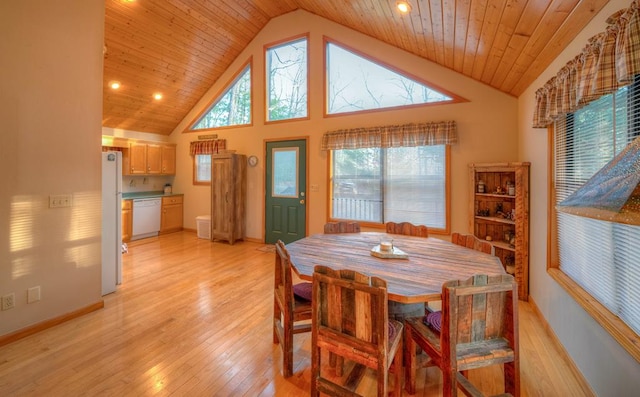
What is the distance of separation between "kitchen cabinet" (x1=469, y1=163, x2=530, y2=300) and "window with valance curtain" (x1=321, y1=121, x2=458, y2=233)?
0.45 meters

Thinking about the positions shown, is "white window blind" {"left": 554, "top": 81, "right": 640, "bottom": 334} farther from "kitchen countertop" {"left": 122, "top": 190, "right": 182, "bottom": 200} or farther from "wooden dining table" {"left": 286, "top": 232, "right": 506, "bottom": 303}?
"kitchen countertop" {"left": 122, "top": 190, "right": 182, "bottom": 200}

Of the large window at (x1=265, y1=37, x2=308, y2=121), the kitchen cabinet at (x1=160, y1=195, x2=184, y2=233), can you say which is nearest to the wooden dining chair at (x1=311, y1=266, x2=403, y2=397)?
the large window at (x1=265, y1=37, x2=308, y2=121)

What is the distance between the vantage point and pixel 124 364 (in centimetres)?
196

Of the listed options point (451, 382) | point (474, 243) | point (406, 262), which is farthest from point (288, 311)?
point (474, 243)

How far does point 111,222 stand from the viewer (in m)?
3.19

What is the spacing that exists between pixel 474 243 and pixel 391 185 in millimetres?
2085

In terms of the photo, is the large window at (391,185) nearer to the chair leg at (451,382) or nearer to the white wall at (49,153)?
the chair leg at (451,382)

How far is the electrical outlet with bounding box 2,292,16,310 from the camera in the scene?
7.09 ft

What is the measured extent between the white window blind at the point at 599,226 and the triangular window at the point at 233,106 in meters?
4.85

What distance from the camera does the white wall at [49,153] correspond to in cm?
216

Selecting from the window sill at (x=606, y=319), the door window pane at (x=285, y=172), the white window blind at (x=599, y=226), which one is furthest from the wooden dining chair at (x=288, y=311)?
the door window pane at (x=285, y=172)

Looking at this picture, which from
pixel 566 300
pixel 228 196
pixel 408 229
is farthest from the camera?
pixel 228 196

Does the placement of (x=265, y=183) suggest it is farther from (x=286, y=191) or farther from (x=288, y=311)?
(x=288, y=311)

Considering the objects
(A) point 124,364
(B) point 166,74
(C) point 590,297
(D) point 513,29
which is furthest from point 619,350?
(B) point 166,74
